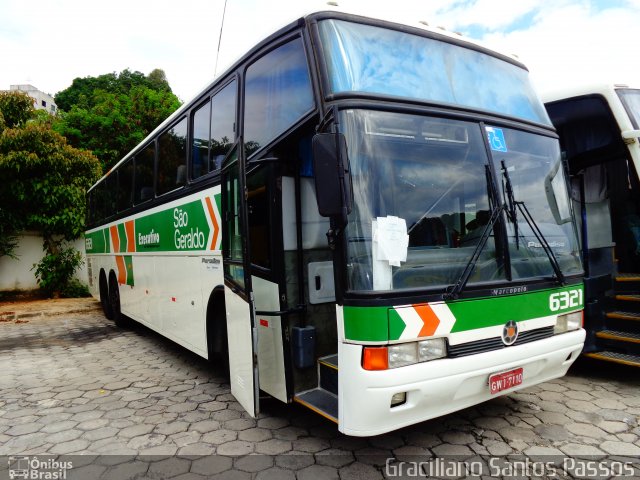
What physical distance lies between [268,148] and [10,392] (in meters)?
4.20

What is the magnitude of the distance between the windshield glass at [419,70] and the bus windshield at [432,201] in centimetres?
24

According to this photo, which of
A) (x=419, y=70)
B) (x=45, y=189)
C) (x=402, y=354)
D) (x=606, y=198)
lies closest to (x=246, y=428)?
(x=402, y=354)

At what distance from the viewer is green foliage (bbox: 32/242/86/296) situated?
1400 centimetres

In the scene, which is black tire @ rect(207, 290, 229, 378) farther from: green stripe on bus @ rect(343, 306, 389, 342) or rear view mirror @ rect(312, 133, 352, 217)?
rear view mirror @ rect(312, 133, 352, 217)

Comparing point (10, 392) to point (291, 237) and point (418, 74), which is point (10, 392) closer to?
point (291, 237)

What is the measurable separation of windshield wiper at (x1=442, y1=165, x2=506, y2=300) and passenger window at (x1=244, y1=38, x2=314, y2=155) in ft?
4.58

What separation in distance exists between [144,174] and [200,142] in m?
2.37

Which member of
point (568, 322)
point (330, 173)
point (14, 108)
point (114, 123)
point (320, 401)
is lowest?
point (320, 401)

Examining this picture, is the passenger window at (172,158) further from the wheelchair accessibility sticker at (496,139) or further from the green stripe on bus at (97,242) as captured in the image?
the green stripe on bus at (97,242)

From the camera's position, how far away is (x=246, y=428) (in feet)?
13.5

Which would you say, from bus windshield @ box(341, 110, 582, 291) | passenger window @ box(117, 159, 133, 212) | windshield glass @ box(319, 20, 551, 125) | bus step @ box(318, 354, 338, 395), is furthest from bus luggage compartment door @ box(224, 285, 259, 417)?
passenger window @ box(117, 159, 133, 212)

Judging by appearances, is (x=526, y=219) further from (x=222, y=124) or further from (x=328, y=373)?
(x=222, y=124)

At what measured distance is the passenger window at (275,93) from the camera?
3475 mm

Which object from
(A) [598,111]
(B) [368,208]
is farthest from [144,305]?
(A) [598,111]
